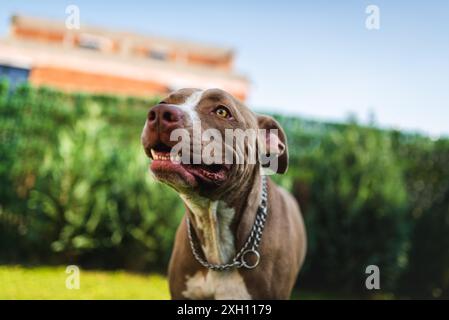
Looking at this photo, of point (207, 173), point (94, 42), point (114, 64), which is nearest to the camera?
point (207, 173)

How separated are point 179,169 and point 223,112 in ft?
1.61

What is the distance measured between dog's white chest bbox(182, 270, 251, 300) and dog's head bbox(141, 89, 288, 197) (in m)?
0.66

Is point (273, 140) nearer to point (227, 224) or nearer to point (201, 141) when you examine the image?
point (227, 224)

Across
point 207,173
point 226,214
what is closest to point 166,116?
point 207,173

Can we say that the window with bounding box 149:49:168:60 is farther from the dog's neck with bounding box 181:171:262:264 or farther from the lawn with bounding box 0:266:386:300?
the dog's neck with bounding box 181:171:262:264

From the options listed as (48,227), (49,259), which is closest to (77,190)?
(48,227)

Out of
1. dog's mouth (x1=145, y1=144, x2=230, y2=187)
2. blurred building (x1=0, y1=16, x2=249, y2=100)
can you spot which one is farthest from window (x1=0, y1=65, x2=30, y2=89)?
dog's mouth (x1=145, y1=144, x2=230, y2=187)

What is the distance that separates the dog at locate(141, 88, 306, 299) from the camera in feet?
7.97

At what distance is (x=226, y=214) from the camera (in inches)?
114

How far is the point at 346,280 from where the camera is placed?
668 cm

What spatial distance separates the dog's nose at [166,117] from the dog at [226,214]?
68mm
